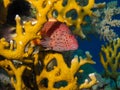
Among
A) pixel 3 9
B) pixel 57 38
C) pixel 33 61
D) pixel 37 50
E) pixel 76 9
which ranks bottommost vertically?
pixel 33 61

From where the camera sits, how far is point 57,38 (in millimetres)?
2594

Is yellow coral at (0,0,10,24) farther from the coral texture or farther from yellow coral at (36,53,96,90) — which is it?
yellow coral at (36,53,96,90)

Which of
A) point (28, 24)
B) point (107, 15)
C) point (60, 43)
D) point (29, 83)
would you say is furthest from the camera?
point (107, 15)

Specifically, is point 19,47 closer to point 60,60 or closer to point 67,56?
point 60,60

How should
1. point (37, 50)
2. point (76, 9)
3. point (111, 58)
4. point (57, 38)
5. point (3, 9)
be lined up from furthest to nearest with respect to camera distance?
point (111, 58), point (76, 9), point (3, 9), point (37, 50), point (57, 38)

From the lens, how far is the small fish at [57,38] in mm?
2584

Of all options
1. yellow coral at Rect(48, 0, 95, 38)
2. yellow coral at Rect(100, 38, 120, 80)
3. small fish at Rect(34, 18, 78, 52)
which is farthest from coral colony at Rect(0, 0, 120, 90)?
yellow coral at Rect(100, 38, 120, 80)

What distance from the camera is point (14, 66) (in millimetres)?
2695

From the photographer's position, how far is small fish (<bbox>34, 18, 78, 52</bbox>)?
2.58m

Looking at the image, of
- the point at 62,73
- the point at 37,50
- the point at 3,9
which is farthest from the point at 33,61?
the point at 3,9

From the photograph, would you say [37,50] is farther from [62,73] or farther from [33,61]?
[62,73]

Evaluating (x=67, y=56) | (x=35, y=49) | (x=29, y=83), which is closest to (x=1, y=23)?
(x=35, y=49)

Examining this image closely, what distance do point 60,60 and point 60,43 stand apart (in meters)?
0.19

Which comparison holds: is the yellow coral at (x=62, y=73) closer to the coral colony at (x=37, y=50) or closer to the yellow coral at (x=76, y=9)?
the coral colony at (x=37, y=50)
